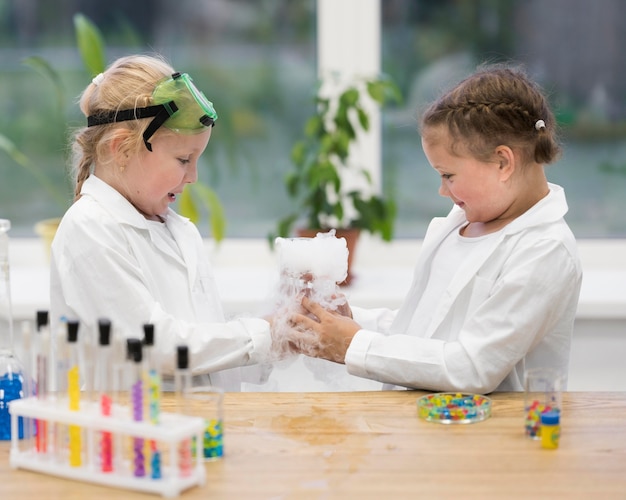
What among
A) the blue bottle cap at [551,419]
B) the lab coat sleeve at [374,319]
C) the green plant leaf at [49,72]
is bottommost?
the blue bottle cap at [551,419]

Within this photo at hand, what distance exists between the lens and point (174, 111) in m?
2.05

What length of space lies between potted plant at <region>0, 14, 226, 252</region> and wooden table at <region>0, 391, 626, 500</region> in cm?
162

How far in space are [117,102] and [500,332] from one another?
0.98 metres

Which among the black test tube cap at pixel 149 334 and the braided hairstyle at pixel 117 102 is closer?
the black test tube cap at pixel 149 334

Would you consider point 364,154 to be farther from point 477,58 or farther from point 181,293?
point 181,293

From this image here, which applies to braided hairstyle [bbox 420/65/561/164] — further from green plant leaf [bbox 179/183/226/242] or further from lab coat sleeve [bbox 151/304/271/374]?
green plant leaf [bbox 179/183/226/242]

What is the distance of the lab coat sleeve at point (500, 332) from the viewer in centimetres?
188

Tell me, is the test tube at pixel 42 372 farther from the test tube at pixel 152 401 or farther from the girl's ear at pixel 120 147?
the girl's ear at pixel 120 147

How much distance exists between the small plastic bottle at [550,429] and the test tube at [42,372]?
0.83 metres

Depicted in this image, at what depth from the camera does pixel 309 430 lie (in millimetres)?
1690

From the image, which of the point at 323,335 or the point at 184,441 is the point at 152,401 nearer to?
the point at 184,441

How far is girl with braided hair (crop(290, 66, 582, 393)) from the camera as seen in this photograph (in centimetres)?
188

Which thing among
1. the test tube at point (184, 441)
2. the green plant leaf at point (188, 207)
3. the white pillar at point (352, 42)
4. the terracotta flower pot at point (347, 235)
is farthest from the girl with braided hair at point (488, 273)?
the white pillar at point (352, 42)

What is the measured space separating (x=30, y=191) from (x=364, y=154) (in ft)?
4.58
